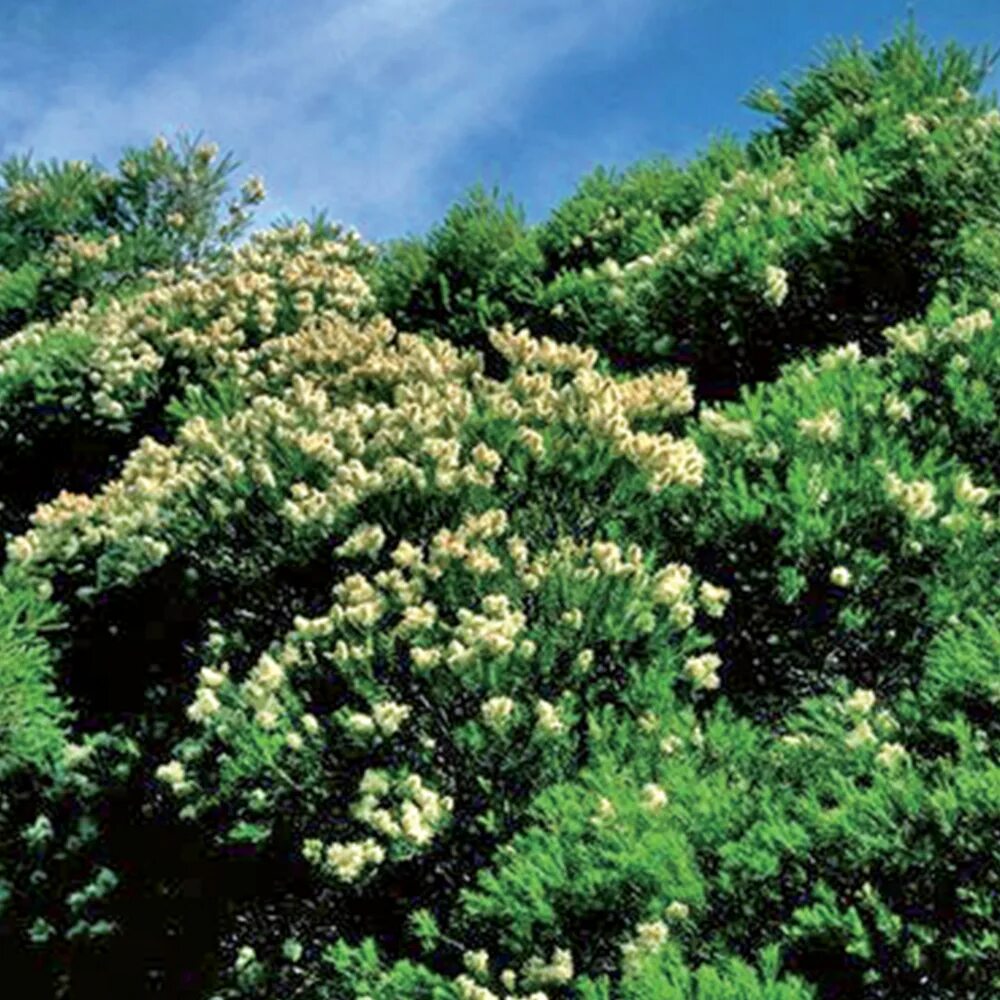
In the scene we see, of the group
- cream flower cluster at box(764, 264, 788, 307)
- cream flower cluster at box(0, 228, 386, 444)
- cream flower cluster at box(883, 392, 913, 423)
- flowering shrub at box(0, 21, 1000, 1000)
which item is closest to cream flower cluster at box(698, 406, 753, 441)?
flowering shrub at box(0, 21, 1000, 1000)

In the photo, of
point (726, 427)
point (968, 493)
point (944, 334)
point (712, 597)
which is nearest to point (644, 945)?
point (712, 597)

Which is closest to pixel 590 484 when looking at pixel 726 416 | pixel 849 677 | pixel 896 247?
pixel 726 416

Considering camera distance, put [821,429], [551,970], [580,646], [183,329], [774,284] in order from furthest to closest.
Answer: [183,329]
[774,284]
[821,429]
[580,646]
[551,970]

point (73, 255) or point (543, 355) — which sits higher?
point (73, 255)

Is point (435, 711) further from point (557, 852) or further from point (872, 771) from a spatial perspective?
point (872, 771)

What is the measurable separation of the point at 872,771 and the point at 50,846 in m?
6.73

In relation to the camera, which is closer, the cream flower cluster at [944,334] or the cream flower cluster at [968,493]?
the cream flower cluster at [968,493]

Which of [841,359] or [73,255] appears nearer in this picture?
[841,359]

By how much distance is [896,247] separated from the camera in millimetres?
13734

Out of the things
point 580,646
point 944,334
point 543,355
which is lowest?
point 580,646

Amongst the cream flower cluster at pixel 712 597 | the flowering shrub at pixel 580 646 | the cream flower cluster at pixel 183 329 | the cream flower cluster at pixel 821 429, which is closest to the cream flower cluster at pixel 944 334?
the flowering shrub at pixel 580 646

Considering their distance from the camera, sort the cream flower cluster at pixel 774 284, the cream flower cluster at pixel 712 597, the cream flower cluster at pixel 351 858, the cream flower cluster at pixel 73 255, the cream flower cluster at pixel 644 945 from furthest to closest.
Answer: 1. the cream flower cluster at pixel 73 255
2. the cream flower cluster at pixel 774 284
3. the cream flower cluster at pixel 712 597
4. the cream flower cluster at pixel 351 858
5. the cream flower cluster at pixel 644 945

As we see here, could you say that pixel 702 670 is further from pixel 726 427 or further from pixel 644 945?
pixel 644 945

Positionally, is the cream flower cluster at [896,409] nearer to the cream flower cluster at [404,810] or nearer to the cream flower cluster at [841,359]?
the cream flower cluster at [841,359]
